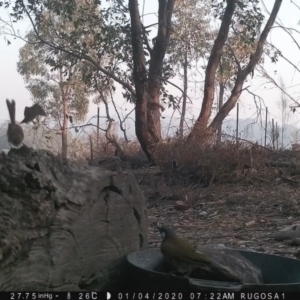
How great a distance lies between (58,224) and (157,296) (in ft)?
1.78

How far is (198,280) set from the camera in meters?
2.53

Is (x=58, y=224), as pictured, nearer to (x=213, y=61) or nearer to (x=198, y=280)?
(x=198, y=280)

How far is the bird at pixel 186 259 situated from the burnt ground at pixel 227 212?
4.44 feet

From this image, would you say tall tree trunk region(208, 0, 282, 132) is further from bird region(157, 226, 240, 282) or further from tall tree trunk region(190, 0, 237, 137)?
bird region(157, 226, 240, 282)

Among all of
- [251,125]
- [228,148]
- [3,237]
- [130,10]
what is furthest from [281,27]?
[3,237]

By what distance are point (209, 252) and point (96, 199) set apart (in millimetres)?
602

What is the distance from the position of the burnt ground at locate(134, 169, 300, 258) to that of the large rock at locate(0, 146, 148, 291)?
1.22m

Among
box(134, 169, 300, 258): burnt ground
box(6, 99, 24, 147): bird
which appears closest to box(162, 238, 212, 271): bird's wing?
box(6, 99, 24, 147): bird

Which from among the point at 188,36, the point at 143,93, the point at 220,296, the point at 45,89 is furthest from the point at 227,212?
the point at 45,89

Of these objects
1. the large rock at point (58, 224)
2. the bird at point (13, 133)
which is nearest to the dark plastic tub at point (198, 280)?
the large rock at point (58, 224)

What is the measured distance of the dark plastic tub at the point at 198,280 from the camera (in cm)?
247

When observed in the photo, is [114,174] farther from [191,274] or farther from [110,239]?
[191,274]

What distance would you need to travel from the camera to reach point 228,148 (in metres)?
7.70

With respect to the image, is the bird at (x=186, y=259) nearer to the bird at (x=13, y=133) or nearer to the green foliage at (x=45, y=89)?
the bird at (x=13, y=133)
